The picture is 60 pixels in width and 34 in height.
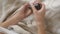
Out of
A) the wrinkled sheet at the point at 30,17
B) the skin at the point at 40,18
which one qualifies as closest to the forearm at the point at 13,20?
the wrinkled sheet at the point at 30,17

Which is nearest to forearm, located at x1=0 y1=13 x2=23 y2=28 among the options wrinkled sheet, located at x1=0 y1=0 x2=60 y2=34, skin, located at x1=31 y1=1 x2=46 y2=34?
wrinkled sheet, located at x1=0 y1=0 x2=60 y2=34

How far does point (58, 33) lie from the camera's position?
90 cm

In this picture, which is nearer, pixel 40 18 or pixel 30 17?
pixel 40 18

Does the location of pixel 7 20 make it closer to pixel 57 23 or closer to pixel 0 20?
pixel 0 20

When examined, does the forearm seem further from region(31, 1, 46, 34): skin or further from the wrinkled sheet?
region(31, 1, 46, 34): skin

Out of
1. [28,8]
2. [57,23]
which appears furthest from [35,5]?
[57,23]

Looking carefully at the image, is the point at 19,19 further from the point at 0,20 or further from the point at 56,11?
the point at 56,11

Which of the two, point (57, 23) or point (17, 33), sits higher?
point (57, 23)

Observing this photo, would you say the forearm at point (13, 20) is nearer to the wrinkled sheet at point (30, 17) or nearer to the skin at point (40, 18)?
the wrinkled sheet at point (30, 17)

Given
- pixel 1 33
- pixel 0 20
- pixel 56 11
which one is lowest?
pixel 1 33

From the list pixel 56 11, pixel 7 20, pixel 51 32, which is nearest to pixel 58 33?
pixel 51 32

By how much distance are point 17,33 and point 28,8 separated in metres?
0.17

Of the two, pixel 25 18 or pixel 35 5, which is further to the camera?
pixel 25 18

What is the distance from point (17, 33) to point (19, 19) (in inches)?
3.8
